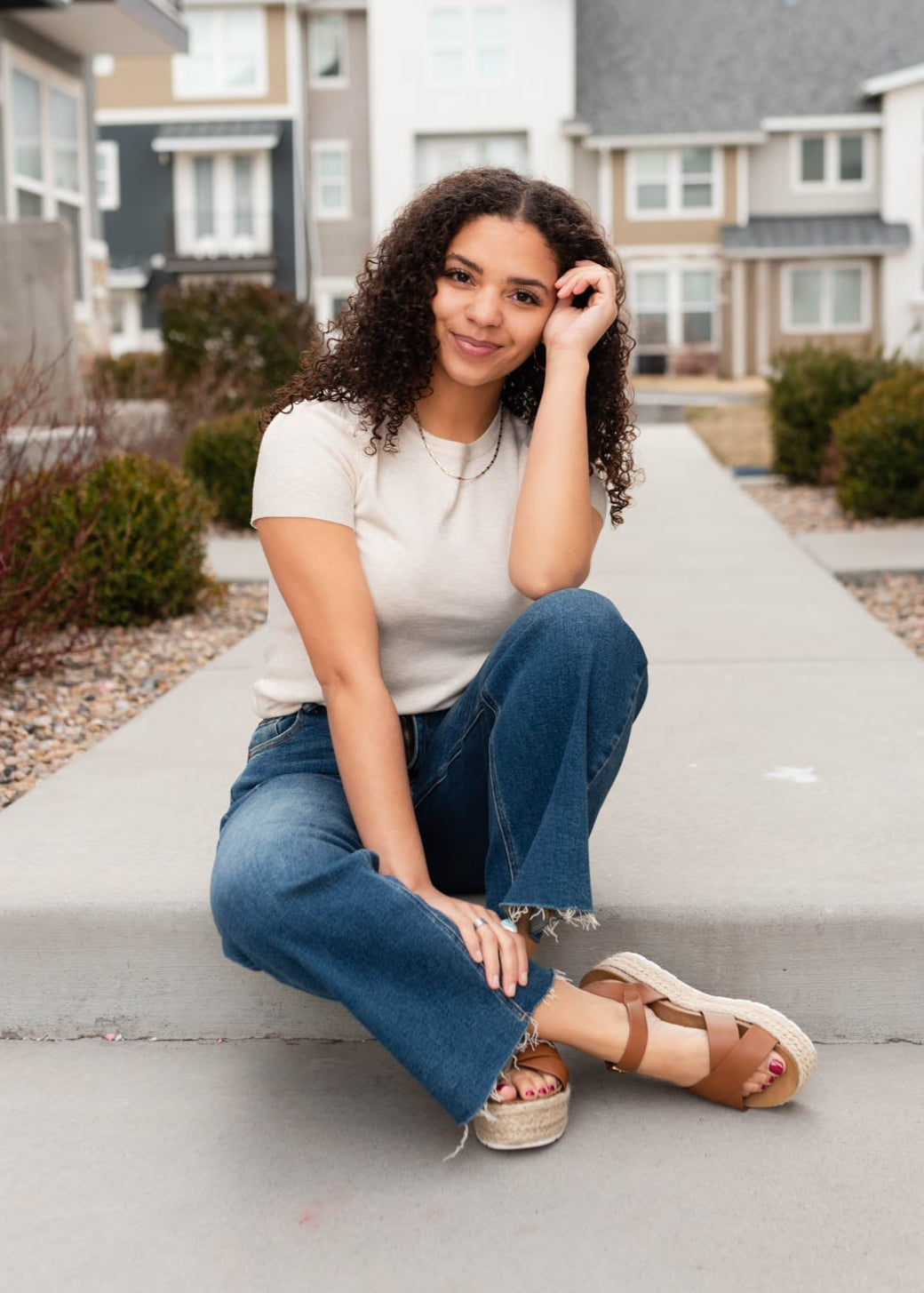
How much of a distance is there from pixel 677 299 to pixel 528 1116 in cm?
2791

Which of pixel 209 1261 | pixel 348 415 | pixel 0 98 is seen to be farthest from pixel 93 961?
pixel 0 98

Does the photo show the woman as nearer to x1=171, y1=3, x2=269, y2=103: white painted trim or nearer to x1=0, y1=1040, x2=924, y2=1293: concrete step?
x1=0, y1=1040, x2=924, y2=1293: concrete step

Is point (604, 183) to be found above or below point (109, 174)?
below

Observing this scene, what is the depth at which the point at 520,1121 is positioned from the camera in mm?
2053

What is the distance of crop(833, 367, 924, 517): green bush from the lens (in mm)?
7570

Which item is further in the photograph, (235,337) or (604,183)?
(604,183)

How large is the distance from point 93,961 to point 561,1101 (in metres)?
0.87

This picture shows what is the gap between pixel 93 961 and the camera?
2.50 metres

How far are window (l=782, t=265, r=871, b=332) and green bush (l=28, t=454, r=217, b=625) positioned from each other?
24.8 meters

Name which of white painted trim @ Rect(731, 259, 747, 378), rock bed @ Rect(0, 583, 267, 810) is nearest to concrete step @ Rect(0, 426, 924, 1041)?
rock bed @ Rect(0, 583, 267, 810)

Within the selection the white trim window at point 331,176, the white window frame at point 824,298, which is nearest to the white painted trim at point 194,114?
the white trim window at point 331,176

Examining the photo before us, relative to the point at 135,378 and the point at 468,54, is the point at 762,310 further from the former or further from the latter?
the point at 135,378

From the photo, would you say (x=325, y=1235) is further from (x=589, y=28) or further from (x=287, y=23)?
(x=589, y=28)

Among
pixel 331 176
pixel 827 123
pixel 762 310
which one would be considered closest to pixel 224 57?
pixel 331 176
